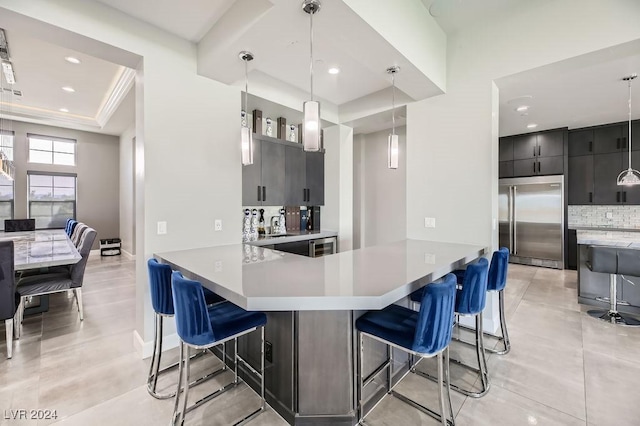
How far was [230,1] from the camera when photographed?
2.18 metres

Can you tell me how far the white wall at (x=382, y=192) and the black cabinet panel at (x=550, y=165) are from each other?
2.94m

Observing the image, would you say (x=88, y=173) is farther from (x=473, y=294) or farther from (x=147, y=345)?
(x=473, y=294)

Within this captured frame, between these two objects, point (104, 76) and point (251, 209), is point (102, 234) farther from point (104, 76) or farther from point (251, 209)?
point (251, 209)

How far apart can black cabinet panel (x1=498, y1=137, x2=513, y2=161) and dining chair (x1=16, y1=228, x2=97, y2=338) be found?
24.0ft

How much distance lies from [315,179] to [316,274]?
10.1ft

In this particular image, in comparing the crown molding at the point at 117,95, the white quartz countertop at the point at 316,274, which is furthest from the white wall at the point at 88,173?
the white quartz countertop at the point at 316,274

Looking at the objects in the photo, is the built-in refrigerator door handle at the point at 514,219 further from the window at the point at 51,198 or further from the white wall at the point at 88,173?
the window at the point at 51,198

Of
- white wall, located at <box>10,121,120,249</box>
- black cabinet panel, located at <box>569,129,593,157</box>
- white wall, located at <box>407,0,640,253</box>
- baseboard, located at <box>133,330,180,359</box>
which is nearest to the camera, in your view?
white wall, located at <box>407,0,640,253</box>

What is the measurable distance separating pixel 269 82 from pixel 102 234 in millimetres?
6440

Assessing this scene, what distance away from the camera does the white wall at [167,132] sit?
7.33 feet

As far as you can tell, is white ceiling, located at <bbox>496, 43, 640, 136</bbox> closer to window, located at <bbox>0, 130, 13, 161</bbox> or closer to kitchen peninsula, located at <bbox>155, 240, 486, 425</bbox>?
kitchen peninsula, located at <bbox>155, 240, 486, 425</bbox>

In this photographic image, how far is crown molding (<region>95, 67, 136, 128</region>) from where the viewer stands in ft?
12.7

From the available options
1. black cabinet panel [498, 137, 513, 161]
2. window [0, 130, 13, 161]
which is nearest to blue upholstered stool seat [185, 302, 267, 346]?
black cabinet panel [498, 137, 513, 161]

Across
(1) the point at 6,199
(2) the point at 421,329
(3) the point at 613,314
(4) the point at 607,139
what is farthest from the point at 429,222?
(1) the point at 6,199
